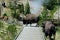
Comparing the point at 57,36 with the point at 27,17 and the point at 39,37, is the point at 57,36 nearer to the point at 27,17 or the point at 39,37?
the point at 39,37

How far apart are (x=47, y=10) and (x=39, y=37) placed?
23.9 feet

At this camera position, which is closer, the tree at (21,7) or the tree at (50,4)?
the tree at (50,4)

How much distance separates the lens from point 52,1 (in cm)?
2041

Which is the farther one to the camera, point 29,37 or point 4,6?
point 4,6

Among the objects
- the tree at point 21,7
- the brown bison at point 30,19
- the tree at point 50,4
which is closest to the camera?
the brown bison at point 30,19

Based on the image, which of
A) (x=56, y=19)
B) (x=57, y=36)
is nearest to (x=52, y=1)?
(x=56, y=19)


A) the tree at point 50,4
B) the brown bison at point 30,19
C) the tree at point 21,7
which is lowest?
the brown bison at point 30,19

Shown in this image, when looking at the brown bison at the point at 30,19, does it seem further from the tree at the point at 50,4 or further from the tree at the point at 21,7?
the tree at the point at 50,4

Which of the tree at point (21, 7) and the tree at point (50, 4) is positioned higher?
the tree at point (50, 4)

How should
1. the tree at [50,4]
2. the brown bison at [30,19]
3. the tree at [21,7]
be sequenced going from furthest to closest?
the tree at [21,7] < the tree at [50,4] < the brown bison at [30,19]

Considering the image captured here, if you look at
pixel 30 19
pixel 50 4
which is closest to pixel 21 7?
pixel 50 4

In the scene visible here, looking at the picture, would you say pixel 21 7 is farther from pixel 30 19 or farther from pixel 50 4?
pixel 30 19

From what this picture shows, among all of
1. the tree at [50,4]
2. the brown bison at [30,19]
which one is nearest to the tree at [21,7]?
the brown bison at [30,19]

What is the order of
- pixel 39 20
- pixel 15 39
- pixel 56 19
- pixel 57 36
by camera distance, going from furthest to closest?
pixel 39 20
pixel 56 19
pixel 57 36
pixel 15 39
